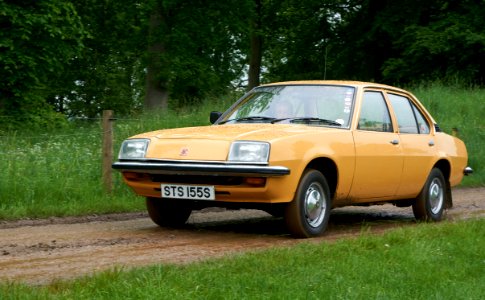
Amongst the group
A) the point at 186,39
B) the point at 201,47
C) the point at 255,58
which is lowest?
the point at 255,58

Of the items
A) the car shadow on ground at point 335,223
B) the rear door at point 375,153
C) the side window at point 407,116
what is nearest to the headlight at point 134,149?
the car shadow on ground at point 335,223

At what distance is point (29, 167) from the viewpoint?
11836 millimetres

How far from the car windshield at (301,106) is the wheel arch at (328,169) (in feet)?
1.69

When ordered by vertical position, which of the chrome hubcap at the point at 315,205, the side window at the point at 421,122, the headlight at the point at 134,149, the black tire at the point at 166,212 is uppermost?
the side window at the point at 421,122

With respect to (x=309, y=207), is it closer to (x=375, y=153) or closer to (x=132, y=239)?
(x=375, y=153)

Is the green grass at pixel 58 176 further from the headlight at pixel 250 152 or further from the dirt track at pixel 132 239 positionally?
the headlight at pixel 250 152

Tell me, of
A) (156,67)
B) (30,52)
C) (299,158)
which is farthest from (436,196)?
(156,67)

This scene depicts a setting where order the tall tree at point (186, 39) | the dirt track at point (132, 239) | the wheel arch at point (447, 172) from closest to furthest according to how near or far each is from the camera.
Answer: the dirt track at point (132, 239), the wheel arch at point (447, 172), the tall tree at point (186, 39)

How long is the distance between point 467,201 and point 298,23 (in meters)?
28.9

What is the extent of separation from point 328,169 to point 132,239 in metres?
2.15

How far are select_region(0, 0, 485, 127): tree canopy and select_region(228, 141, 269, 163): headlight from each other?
1441 cm

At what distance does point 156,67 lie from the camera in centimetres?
2917

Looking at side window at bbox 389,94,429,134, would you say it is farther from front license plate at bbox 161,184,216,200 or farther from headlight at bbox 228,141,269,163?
front license plate at bbox 161,184,216,200

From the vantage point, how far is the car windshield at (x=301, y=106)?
30.9ft
